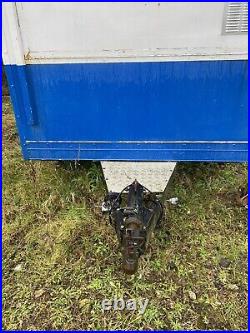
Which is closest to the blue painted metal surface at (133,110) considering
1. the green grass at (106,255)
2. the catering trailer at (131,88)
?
the catering trailer at (131,88)

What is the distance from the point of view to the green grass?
2430 millimetres

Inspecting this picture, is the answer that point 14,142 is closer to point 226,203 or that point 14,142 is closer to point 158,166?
point 158,166

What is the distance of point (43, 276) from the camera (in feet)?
8.87

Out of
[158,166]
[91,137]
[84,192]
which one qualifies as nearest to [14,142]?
[84,192]

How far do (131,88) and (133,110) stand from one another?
161 millimetres

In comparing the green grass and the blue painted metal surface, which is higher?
the blue painted metal surface

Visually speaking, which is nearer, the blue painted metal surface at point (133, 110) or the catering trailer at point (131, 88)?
the catering trailer at point (131, 88)

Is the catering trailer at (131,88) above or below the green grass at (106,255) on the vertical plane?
above

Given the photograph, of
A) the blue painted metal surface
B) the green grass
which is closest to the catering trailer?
the blue painted metal surface

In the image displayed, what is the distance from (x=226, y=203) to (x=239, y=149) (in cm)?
73

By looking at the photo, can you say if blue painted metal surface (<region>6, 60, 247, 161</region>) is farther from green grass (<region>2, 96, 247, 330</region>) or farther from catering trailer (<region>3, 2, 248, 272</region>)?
green grass (<region>2, 96, 247, 330</region>)

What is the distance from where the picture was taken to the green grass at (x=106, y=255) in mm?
2430

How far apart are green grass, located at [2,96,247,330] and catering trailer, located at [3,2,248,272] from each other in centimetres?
31

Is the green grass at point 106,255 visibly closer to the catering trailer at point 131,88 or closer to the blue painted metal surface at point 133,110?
the catering trailer at point 131,88
